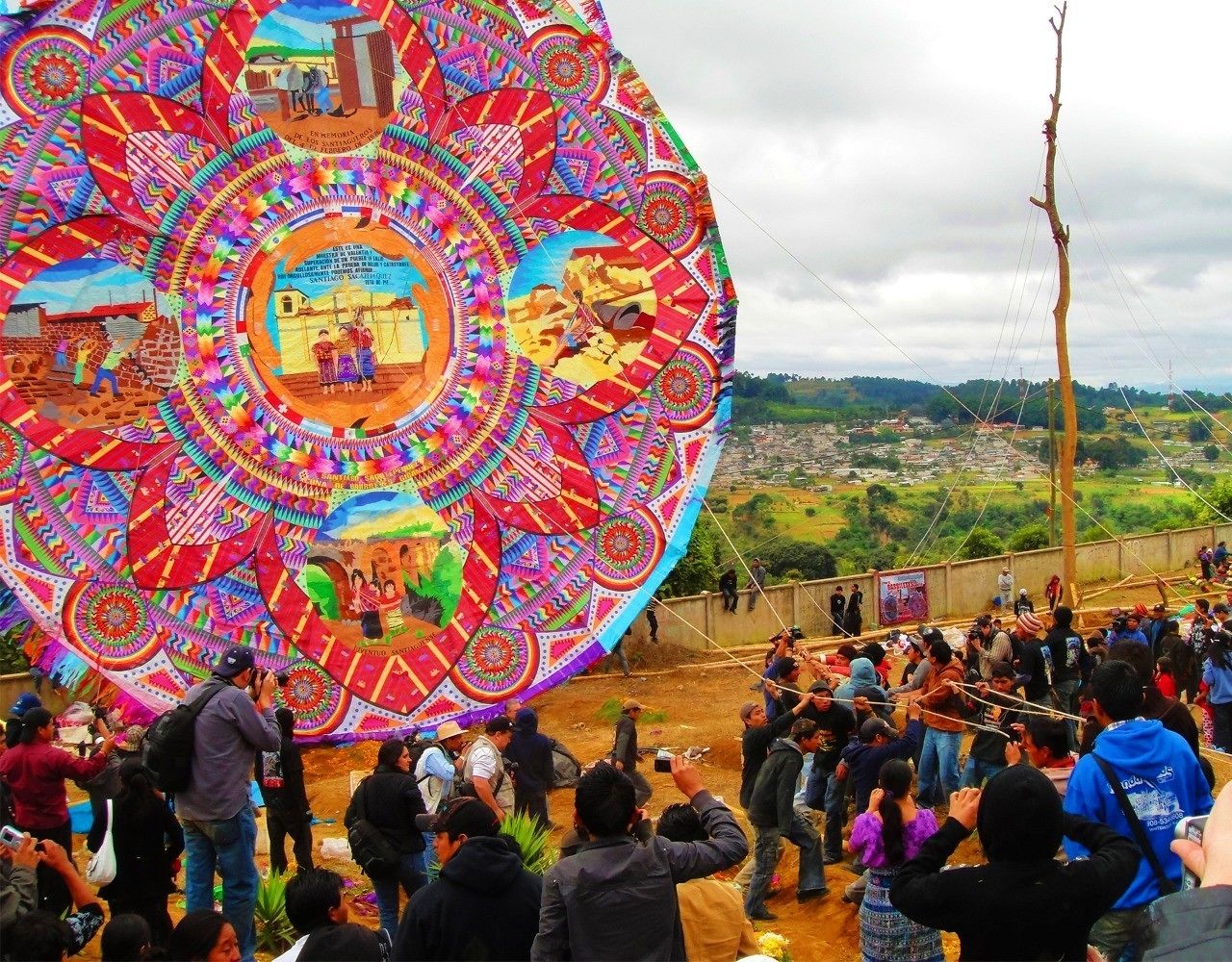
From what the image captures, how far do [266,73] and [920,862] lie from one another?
304 inches

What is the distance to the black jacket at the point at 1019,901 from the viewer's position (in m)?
3.93

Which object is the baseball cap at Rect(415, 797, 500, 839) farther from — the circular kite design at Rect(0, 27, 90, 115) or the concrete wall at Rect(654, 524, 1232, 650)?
the concrete wall at Rect(654, 524, 1232, 650)

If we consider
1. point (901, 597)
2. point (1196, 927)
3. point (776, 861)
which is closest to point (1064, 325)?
point (901, 597)

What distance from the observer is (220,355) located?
30.8 ft

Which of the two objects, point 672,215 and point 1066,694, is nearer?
point 672,215

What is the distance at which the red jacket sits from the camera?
746 cm

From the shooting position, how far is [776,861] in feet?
28.3

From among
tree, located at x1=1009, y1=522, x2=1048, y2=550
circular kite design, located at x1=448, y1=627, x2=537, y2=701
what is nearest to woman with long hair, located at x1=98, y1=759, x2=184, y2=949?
circular kite design, located at x1=448, y1=627, x2=537, y2=701

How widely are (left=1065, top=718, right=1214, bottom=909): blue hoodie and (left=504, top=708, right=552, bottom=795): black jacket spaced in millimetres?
4986

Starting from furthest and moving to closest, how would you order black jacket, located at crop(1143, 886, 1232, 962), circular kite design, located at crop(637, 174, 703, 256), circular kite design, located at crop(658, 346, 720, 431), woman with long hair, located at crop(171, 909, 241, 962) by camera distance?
circular kite design, located at crop(658, 346, 720, 431), circular kite design, located at crop(637, 174, 703, 256), woman with long hair, located at crop(171, 909, 241, 962), black jacket, located at crop(1143, 886, 1232, 962)

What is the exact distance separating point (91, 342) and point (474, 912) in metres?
6.38

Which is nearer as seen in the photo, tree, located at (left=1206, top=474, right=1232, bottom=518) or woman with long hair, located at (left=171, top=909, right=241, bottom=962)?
woman with long hair, located at (left=171, top=909, right=241, bottom=962)

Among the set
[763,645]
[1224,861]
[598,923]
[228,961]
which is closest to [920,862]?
[598,923]

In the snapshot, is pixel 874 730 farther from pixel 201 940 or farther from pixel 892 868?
pixel 201 940
